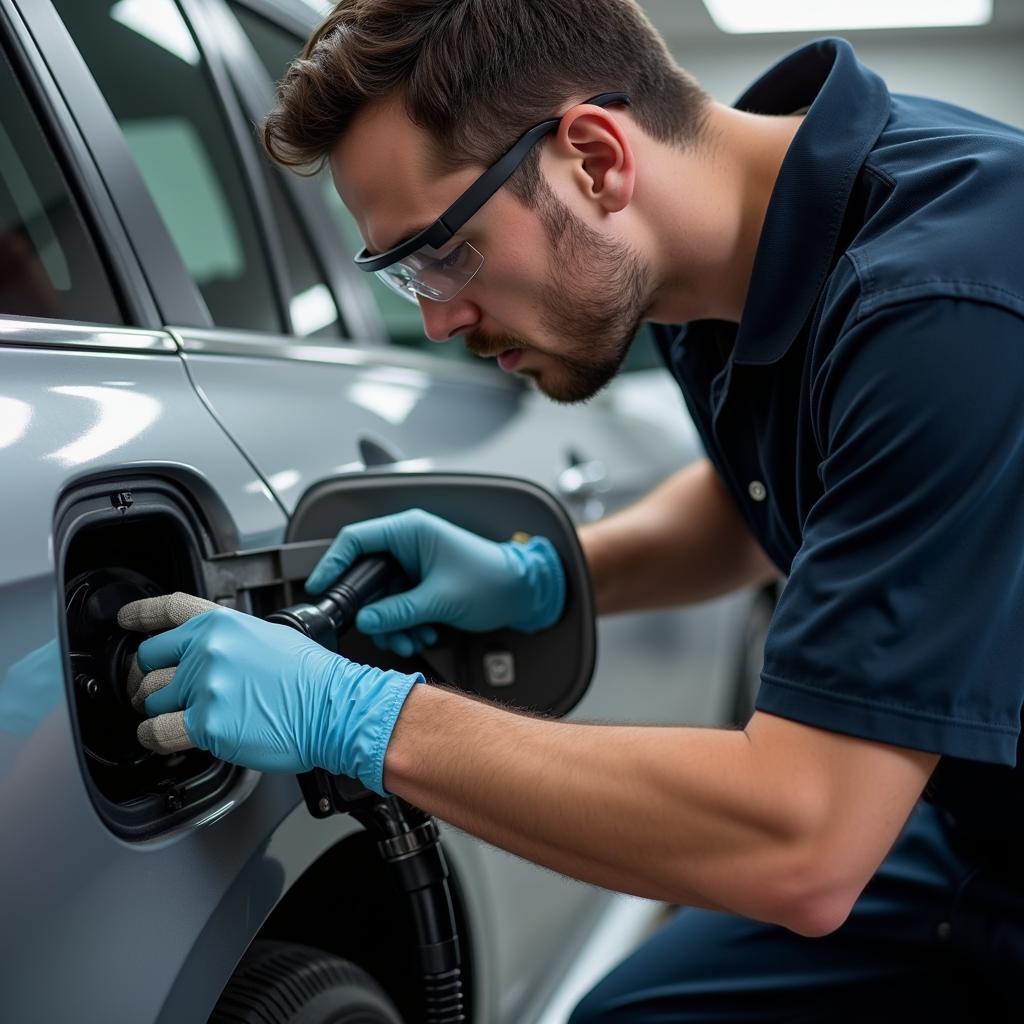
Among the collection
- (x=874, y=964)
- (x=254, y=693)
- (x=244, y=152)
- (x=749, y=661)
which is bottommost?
(x=749, y=661)

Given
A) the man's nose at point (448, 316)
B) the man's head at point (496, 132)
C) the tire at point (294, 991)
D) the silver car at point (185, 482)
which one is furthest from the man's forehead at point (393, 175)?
the tire at point (294, 991)

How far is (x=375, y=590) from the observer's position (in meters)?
1.29

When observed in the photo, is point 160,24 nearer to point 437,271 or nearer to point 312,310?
point 312,310

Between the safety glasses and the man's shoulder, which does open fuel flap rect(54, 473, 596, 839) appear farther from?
the man's shoulder

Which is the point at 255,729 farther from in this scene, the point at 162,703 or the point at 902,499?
the point at 902,499

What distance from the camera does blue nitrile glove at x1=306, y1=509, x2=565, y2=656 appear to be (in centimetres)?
131

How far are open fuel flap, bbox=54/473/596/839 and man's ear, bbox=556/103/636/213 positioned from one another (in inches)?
14.5

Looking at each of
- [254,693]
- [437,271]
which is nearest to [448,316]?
[437,271]

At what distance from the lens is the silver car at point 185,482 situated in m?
0.83

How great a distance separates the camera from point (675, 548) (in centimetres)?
183

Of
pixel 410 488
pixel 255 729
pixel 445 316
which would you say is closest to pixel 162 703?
pixel 255 729

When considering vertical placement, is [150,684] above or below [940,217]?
below

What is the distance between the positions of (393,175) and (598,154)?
0.78 feet

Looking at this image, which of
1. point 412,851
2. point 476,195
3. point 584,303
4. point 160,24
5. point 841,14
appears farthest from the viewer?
point 841,14
